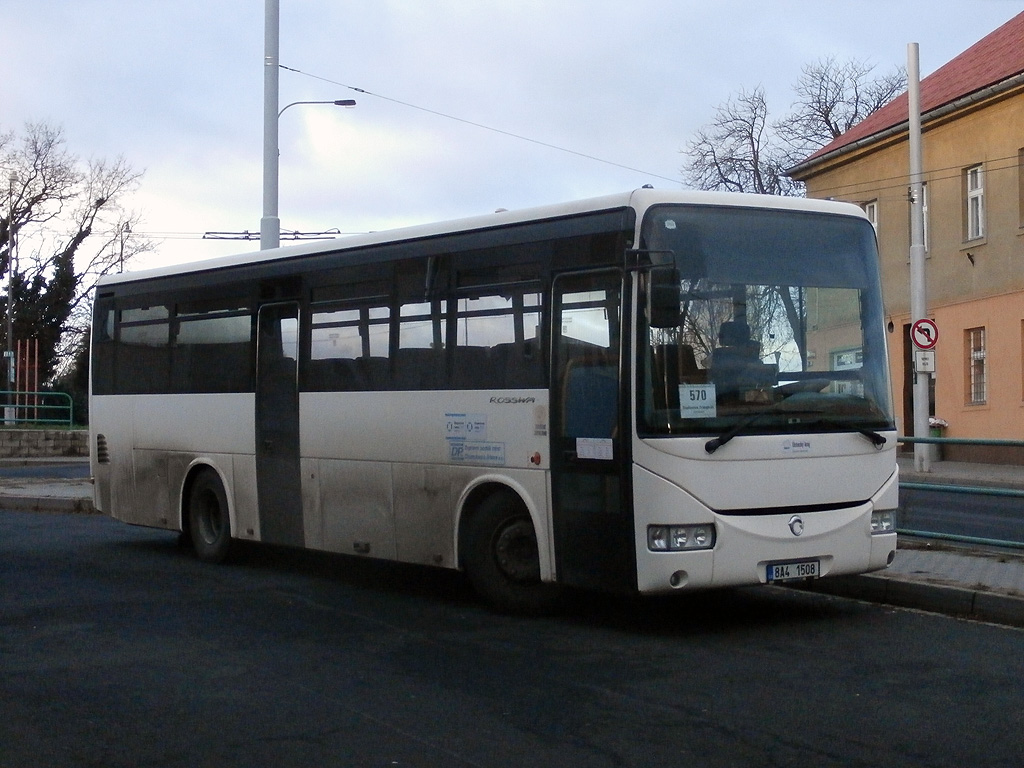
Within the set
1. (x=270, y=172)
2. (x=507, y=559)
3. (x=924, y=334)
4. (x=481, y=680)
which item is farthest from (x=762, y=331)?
(x=924, y=334)

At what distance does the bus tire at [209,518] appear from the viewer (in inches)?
537

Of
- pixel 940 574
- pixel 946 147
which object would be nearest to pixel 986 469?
pixel 940 574

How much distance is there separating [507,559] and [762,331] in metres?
2.53

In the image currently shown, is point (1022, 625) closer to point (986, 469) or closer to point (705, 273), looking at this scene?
point (705, 273)

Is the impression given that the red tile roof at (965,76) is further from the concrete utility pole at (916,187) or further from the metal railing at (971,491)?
the metal railing at (971,491)

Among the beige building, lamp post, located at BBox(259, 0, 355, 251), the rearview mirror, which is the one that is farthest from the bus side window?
the beige building

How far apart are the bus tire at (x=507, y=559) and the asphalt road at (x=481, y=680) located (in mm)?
206

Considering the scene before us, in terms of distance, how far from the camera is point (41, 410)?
123ft

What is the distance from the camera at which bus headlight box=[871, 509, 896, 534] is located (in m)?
9.70

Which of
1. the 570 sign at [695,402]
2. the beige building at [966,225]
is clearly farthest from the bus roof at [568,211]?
the beige building at [966,225]

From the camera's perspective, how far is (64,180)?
61281 mm

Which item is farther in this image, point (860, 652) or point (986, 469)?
point (986, 469)

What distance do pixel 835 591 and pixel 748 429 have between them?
7.63ft

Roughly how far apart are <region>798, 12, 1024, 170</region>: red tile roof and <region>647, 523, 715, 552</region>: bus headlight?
25.2 meters
